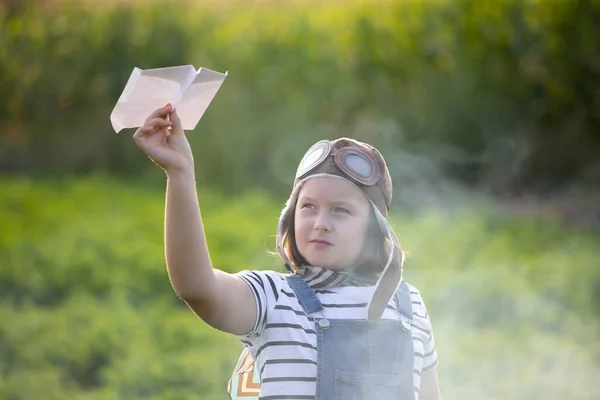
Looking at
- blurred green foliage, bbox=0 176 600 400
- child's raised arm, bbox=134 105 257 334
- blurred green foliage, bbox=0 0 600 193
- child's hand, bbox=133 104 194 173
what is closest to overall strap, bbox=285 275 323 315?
child's raised arm, bbox=134 105 257 334

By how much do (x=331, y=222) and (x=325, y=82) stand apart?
609 centimetres

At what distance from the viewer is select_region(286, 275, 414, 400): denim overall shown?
170 cm

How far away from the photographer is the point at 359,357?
67.5 inches

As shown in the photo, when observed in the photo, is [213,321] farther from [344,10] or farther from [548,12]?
[344,10]

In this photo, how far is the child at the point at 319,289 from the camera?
155 cm

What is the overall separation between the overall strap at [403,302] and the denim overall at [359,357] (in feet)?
0.14

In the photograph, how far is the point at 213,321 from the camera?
1644 millimetres

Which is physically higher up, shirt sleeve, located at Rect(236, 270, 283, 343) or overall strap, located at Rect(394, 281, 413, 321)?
overall strap, located at Rect(394, 281, 413, 321)

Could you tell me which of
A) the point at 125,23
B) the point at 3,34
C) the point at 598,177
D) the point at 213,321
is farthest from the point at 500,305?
the point at 3,34

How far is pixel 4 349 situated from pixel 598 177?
460 cm

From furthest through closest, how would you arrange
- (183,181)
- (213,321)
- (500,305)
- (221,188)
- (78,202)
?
(221,188) → (78,202) → (500,305) → (213,321) → (183,181)

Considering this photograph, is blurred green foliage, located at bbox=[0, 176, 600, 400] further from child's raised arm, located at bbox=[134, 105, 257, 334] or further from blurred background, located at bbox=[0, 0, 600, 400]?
child's raised arm, located at bbox=[134, 105, 257, 334]

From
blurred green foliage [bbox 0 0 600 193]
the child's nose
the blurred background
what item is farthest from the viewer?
blurred green foliage [bbox 0 0 600 193]

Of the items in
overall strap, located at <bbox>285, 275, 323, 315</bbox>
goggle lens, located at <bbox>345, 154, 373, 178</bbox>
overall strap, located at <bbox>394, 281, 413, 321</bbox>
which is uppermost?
goggle lens, located at <bbox>345, 154, 373, 178</bbox>
